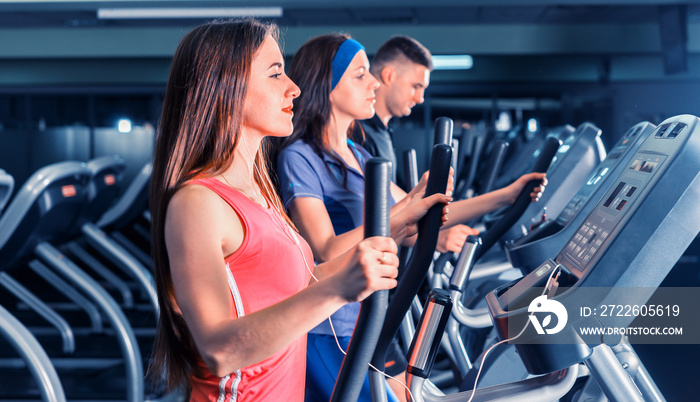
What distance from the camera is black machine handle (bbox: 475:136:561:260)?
5.57ft

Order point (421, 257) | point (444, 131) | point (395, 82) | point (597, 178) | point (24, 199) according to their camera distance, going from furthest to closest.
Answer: point (24, 199)
point (395, 82)
point (597, 178)
point (444, 131)
point (421, 257)

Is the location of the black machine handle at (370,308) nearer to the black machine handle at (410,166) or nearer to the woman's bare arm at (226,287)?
the woman's bare arm at (226,287)

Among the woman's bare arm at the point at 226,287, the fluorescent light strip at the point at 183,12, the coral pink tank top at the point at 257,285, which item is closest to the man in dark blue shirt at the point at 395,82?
the coral pink tank top at the point at 257,285

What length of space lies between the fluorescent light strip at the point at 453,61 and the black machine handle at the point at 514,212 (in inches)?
281

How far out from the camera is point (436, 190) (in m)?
1.01

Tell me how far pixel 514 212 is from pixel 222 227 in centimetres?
92

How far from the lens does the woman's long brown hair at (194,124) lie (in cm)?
111

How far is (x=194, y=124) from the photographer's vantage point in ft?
3.65

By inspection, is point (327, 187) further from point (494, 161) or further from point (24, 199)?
point (24, 199)

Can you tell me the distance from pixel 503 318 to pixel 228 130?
1.77ft

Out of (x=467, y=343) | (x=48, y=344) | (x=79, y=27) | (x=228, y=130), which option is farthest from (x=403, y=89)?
(x=79, y=27)

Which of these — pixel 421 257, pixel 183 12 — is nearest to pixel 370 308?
pixel 421 257

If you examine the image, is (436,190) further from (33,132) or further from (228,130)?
(33,132)

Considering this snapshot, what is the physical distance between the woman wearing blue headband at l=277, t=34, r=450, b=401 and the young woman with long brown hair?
0.98ft
